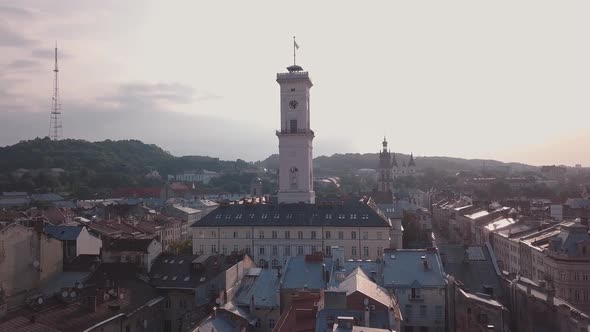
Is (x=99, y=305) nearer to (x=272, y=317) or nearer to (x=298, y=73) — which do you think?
(x=272, y=317)

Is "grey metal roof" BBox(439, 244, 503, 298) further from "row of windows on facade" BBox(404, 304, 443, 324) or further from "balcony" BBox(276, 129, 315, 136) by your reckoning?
"balcony" BBox(276, 129, 315, 136)

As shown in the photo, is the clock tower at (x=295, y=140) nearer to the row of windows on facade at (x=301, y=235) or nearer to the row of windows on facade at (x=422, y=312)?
the row of windows on facade at (x=301, y=235)

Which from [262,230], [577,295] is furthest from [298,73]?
[577,295]

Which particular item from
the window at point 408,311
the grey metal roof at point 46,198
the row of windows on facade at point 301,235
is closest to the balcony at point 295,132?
the row of windows on facade at point 301,235

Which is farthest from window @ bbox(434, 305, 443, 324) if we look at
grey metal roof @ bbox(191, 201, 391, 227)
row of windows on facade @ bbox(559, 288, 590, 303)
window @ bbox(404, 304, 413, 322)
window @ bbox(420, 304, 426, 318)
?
grey metal roof @ bbox(191, 201, 391, 227)

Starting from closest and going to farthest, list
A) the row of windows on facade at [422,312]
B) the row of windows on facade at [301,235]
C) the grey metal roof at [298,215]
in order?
the row of windows on facade at [422,312]
the row of windows on facade at [301,235]
the grey metal roof at [298,215]

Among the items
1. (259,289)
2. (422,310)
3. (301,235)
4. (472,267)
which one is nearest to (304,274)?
(259,289)
